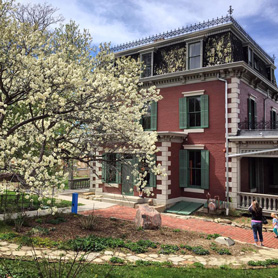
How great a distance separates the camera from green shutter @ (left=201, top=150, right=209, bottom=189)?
52.5 ft

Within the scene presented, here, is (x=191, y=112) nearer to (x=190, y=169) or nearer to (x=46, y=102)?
(x=190, y=169)

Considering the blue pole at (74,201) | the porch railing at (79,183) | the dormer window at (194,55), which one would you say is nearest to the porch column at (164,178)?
the blue pole at (74,201)

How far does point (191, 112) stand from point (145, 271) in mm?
12105

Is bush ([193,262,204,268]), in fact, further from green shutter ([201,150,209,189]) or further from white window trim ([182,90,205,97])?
white window trim ([182,90,205,97])

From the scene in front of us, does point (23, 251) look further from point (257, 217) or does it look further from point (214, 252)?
point (257, 217)

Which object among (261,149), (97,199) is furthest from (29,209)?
(261,149)

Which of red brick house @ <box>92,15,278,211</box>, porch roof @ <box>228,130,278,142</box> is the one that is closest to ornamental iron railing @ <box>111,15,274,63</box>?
red brick house @ <box>92,15,278,211</box>

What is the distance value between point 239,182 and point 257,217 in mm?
5345

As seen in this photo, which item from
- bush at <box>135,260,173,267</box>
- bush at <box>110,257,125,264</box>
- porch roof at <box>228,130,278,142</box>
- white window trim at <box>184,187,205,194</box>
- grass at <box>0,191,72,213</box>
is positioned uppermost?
porch roof at <box>228,130,278,142</box>

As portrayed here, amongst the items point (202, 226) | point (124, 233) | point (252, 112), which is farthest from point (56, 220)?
point (252, 112)

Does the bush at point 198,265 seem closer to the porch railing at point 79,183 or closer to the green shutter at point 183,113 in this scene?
the green shutter at point 183,113

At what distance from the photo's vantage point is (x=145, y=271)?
664 cm

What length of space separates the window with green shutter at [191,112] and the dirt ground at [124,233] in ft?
25.6

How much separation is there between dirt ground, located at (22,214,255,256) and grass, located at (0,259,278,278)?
4.84ft
